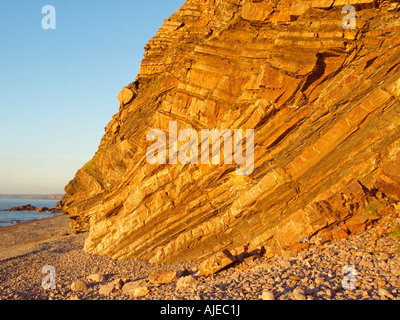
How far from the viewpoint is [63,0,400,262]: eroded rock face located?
19422 millimetres

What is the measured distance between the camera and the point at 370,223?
1756cm

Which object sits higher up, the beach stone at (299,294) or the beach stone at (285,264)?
the beach stone at (285,264)

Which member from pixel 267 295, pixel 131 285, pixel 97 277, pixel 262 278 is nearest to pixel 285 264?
pixel 262 278

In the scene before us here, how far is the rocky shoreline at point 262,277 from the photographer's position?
39.3ft

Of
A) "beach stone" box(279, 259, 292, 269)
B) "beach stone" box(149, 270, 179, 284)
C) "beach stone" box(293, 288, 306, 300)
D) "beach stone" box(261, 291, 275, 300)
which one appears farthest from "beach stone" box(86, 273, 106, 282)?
"beach stone" box(293, 288, 306, 300)

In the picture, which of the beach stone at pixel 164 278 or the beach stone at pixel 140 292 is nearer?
the beach stone at pixel 140 292

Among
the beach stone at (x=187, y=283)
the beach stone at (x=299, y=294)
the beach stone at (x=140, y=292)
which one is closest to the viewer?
the beach stone at (x=299, y=294)

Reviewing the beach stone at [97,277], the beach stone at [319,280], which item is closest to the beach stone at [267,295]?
the beach stone at [319,280]

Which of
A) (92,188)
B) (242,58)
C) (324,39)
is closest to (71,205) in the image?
(92,188)

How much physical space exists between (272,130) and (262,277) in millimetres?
10864

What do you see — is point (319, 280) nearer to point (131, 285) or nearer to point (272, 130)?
point (131, 285)

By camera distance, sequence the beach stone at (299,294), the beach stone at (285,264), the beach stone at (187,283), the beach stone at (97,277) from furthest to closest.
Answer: the beach stone at (97,277)
the beach stone at (285,264)
the beach stone at (187,283)
the beach stone at (299,294)

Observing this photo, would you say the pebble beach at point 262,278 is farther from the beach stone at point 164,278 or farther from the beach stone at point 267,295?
the beach stone at point 164,278
